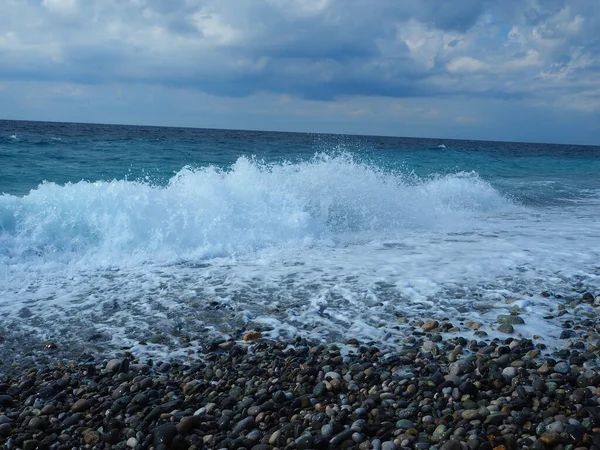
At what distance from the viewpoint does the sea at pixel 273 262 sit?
4.90 m

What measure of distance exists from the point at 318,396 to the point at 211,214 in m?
5.98

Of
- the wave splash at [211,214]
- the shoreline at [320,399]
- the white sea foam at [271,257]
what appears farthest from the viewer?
the wave splash at [211,214]

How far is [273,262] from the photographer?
7.22 m

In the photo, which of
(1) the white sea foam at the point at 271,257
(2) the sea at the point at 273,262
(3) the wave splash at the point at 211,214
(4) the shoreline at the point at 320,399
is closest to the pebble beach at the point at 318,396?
(4) the shoreline at the point at 320,399

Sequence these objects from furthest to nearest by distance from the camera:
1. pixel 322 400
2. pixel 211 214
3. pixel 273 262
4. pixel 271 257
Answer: pixel 211 214
pixel 271 257
pixel 273 262
pixel 322 400

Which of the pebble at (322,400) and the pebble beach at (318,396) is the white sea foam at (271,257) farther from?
the pebble at (322,400)

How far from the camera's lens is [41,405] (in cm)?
356

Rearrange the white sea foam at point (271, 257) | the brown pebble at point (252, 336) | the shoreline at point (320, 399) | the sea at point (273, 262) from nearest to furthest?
the shoreline at point (320, 399)
the brown pebble at point (252, 336)
the sea at point (273, 262)
the white sea foam at point (271, 257)

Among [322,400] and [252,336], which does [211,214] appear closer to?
[252,336]

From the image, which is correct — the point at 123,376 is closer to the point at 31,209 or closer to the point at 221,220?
the point at 221,220

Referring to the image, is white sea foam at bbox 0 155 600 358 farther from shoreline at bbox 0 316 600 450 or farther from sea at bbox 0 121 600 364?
shoreline at bbox 0 316 600 450

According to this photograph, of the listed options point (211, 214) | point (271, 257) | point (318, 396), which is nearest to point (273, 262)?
point (271, 257)

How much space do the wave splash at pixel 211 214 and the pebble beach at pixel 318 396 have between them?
355 cm

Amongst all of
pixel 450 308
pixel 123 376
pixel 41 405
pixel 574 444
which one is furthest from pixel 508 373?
pixel 41 405
